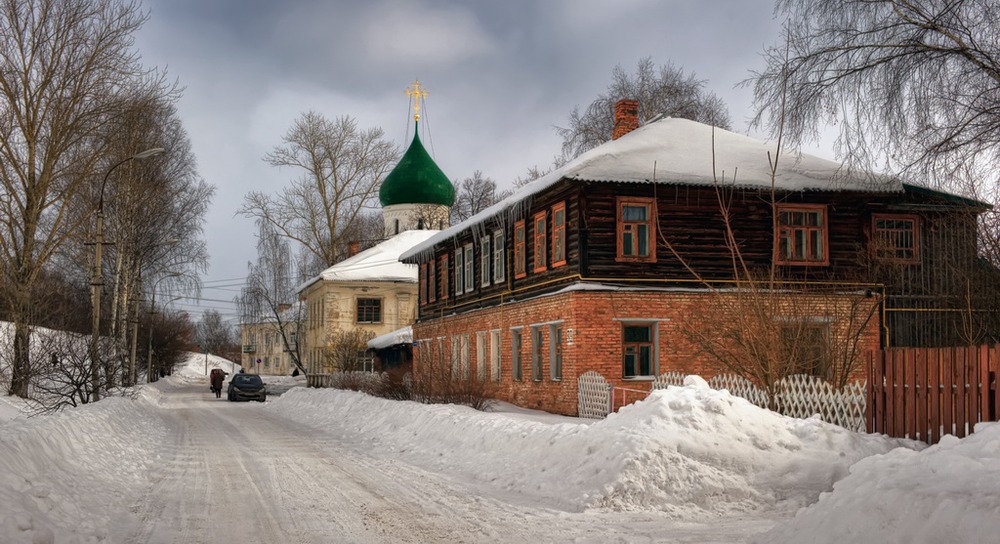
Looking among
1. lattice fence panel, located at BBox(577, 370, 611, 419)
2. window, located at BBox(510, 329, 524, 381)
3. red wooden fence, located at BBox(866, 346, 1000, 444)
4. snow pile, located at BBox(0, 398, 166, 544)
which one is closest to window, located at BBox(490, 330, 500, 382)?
window, located at BBox(510, 329, 524, 381)

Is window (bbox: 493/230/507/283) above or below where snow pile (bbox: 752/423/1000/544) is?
above

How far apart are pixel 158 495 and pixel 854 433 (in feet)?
29.7

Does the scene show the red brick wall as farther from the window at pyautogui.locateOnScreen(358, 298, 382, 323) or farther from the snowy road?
the window at pyautogui.locateOnScreen(358, 298, 382, 323)

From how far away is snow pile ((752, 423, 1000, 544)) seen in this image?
6.21 m

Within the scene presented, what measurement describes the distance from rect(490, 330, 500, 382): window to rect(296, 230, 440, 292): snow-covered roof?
75.2 feet

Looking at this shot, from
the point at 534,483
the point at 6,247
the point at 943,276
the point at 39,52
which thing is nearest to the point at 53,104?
the point at 39,52

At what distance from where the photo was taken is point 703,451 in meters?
11.6

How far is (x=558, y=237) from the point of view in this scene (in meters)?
25.3

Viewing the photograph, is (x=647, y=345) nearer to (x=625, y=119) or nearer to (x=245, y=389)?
(x=625, y=119)

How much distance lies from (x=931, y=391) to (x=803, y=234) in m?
13.7

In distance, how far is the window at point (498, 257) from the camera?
30.0 meters

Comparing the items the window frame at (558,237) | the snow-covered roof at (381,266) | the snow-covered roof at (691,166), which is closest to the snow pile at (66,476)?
the window frame at (558,237)

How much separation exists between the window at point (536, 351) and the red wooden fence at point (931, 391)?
45.7 feet

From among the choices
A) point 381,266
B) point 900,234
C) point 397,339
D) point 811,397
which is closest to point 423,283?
point 397,339
